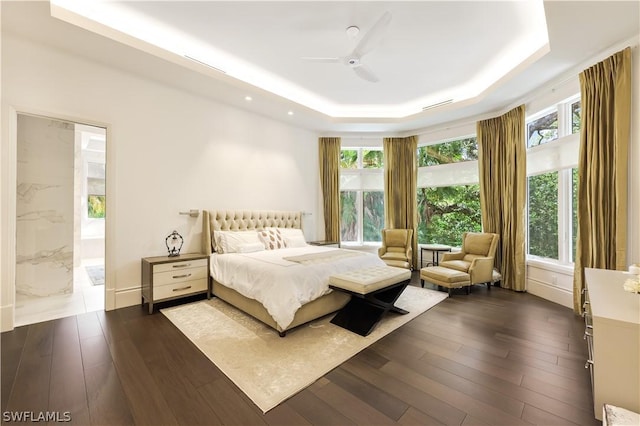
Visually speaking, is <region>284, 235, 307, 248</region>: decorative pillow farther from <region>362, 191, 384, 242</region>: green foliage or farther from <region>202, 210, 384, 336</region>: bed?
<region>362, 191, 384, 242</region>: green foliage

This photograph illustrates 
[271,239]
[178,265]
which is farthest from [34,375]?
[271,239]

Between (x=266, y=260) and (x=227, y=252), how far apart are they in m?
1.00

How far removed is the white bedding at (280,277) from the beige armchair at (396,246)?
6.46 feet

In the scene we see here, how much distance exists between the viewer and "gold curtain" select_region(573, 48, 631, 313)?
290cm

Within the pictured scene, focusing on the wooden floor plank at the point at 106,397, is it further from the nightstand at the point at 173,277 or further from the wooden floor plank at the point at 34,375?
the nightstand at the point at 173,277

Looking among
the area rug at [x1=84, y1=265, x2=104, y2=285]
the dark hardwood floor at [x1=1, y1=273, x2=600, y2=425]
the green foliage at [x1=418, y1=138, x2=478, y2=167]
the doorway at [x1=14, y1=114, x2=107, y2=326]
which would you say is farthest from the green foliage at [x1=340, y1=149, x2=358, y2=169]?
the area rug at [x1=84, y1=265, x2=104, y2=285]

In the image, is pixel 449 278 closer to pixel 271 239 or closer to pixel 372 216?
pixel 372 216

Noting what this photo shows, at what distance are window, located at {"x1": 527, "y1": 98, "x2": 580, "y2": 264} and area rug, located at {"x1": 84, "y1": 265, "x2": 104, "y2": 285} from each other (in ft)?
25.6

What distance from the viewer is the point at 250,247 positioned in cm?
425

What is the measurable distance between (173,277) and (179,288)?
179 mm

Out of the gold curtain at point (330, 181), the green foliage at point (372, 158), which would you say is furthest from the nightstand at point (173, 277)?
the green foliage at point (372, 158)

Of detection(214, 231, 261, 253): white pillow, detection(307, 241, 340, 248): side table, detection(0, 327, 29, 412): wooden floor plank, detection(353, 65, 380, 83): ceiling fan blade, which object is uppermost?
detection(353, 65, 380, 83): ceiling fan blade

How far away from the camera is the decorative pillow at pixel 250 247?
4.16 metres

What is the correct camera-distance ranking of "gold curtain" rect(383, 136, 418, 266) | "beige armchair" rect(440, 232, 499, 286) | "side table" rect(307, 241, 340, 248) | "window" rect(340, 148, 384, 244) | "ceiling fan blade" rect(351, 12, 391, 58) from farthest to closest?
"window" rect(340, 148, 384, 244), "gold curtain" rect(383, 136, 418, 266), "side table" rect(307, 241, 340, 248), "beige armchair" rect(440, 232, 499, 286), "ceiling fan blade" rect(351, 12, 391, 58)
